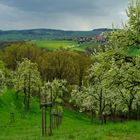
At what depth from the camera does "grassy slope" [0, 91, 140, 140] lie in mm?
25312

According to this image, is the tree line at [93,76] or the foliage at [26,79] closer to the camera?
the tree line at [93,76]

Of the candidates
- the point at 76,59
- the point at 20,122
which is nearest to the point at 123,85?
the point at 20,122

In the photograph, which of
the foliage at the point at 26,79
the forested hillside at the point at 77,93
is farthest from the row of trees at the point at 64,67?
the foliage at the point at 26,79

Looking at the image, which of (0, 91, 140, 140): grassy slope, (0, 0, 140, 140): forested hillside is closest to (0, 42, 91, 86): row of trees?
(0, 0, 140, 140): forested hillside

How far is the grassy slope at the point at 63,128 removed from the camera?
25.3m

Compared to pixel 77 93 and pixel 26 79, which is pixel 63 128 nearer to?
pixel 26 79

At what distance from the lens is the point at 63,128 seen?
53062 mm

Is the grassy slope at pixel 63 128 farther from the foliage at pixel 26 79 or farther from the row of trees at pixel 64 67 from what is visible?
the row of trees at pixel 64 67

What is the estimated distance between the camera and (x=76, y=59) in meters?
153

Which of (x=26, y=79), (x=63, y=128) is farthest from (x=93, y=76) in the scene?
(x=63, y=128)

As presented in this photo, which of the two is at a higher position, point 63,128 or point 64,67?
point 64,67

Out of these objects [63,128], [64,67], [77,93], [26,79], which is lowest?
[77,93]

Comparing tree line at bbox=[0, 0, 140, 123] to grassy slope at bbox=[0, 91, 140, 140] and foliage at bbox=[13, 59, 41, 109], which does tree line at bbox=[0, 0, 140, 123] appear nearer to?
foliage at bbox=[13, 59, 41, 109]

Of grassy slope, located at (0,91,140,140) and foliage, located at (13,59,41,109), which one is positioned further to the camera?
foliage, located at (13,59,41,109)
